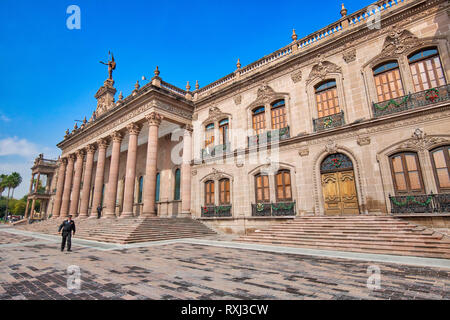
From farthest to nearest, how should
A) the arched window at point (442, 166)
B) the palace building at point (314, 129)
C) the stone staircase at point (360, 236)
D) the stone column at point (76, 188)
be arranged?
the stone column at point (76, 188), the palace building at point (314, 129), the arched window at point (442, 166), the stone staircase at point (360, 236)

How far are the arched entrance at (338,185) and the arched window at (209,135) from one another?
29.9 ft

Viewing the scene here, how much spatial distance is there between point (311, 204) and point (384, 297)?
32.9 feet

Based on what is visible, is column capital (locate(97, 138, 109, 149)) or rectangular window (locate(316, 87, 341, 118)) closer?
rectangular window (locate(316, 87, 341, 118))

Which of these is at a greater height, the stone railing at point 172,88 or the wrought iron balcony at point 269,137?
the stone railing at point 172,88

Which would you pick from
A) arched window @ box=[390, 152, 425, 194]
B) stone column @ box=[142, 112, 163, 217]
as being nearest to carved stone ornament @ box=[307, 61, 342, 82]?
arched window @ box=[390, 152, 425, 194]

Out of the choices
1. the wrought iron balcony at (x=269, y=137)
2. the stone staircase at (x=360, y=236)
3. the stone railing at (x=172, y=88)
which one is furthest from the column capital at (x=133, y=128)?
the stone staircase at (x=360, y=236)

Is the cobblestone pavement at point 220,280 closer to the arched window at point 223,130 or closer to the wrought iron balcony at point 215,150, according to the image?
the wrought iron balcony at point 215,150

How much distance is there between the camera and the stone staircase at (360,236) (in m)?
8.19

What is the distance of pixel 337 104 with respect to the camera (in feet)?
45.5

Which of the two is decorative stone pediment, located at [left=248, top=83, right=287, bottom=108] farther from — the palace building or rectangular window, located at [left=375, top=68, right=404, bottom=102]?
rectangular window, located at [left=375, top=68, right=404, bottom=102]

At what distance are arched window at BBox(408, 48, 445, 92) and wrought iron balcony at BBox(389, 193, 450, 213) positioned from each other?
17.1 feet

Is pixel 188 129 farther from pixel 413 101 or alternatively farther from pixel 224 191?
pixel 413 101

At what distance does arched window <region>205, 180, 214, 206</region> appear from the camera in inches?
729

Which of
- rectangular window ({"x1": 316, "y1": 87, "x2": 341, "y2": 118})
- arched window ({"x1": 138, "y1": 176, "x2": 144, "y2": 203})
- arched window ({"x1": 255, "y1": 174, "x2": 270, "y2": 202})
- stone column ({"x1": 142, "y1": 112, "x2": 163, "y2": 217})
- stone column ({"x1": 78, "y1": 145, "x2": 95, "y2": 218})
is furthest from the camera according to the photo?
arched window ({"x1": 138, "y1": 176, "x2": 144, "y2": 203})
